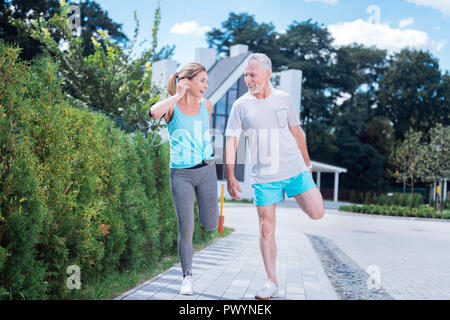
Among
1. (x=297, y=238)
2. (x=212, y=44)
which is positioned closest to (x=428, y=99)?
(x=212, y=44)

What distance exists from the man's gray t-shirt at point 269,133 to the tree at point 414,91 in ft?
175

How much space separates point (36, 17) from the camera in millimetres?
25547

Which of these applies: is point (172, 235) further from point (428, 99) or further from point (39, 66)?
point (428, 99)

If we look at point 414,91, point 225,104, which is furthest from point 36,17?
point 414,91

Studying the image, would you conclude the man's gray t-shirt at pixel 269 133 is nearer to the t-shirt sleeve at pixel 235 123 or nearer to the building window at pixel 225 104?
the t-shirt sleeve at pixel 235 123

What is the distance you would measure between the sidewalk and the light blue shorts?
106 centimetres

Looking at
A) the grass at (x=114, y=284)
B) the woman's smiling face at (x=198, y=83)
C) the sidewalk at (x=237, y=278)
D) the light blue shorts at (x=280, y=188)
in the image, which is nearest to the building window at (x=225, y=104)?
the sidewalk at (x=237, y=278)

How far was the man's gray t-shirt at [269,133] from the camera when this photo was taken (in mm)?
4066

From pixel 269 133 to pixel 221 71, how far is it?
31982mm

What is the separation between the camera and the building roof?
33.7 metres

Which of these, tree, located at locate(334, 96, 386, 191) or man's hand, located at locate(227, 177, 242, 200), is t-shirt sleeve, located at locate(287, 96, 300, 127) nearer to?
→ man's hand, located at locate(227, 177, 242, 200)

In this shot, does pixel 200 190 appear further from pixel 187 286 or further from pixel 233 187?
pixel 187 286

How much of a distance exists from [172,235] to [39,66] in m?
3.93

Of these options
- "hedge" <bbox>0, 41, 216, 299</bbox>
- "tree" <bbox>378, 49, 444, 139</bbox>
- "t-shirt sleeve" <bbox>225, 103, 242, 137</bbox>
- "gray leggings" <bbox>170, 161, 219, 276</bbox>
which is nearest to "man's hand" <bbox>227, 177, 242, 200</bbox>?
"gray leggings" <bbox>170, 161, 219, 276</bbox>
